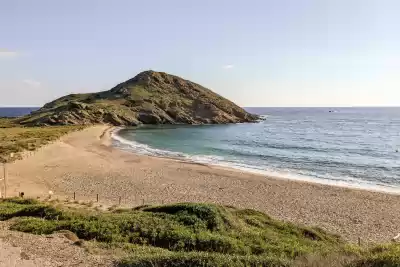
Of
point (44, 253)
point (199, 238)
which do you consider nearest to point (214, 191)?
point (199, 238)

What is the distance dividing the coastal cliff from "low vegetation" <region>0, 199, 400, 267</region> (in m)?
102

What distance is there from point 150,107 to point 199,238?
128m

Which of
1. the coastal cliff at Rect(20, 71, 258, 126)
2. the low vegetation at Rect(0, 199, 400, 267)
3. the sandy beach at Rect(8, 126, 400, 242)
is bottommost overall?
the sandy beach at Rect(8, 126, 400, 242)

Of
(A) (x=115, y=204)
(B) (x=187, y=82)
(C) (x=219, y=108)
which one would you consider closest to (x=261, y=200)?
(A) (x=115, y=204)

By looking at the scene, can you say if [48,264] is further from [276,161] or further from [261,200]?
[276,161]

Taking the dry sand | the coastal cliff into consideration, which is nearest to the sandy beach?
the dry sand

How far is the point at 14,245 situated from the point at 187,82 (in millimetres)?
165229

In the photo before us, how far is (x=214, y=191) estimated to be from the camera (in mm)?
32656

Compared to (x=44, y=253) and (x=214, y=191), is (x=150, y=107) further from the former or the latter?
(x=44, y=253)

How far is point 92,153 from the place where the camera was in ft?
180

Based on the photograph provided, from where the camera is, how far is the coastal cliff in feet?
395

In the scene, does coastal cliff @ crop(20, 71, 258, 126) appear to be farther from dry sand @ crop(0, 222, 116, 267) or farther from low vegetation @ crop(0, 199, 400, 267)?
dry sand @ crop(0, 222, 116, 267)

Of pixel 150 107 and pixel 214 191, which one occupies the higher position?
pixel 150 107

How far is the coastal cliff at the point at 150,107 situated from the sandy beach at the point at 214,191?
75436 millimetres
